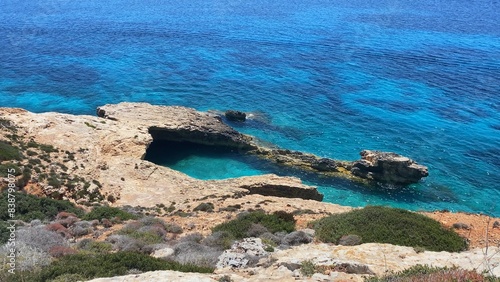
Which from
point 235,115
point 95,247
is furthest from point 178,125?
point 95,247

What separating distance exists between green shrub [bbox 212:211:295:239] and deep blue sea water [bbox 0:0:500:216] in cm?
1744

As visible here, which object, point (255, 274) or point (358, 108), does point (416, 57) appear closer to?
point (358, 108)

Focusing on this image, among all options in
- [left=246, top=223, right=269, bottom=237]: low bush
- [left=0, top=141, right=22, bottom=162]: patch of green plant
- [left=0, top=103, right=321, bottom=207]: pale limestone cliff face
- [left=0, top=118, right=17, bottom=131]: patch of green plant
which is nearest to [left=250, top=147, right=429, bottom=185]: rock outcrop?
[left=0, top=103, right=321, bottom=207]: pale limestone cliff face

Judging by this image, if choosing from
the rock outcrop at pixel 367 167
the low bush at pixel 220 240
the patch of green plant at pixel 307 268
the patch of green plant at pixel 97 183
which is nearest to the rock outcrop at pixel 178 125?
the rock outcrop at pixel 367 167

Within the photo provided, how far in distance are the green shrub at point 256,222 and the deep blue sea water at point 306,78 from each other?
57.2 feet

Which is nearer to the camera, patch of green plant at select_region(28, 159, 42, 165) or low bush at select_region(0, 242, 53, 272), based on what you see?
low bush at select_region(0, 242, 53, 272)

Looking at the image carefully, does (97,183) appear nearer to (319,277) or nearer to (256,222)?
(256,222)

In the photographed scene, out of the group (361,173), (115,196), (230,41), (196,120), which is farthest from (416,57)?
(115,196)

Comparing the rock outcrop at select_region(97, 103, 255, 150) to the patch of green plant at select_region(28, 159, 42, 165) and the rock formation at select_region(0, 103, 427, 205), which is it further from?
the patch of green plant at select_region(28, 159, 42, 165)

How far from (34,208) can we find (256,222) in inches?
532

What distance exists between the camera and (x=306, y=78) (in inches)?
2687

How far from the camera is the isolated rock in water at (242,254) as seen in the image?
14242 mm

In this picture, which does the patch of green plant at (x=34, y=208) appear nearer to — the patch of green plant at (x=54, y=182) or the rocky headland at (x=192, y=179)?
the rocky headland at (x=192, y=179)

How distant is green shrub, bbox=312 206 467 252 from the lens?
58.6 feet
